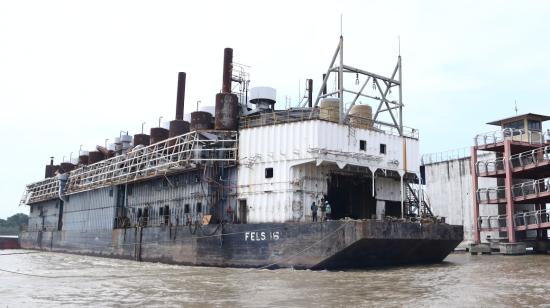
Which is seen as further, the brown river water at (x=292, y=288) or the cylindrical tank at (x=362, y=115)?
the cylindrical tank at (x=362, y=115)

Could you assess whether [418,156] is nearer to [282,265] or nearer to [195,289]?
[282,265]

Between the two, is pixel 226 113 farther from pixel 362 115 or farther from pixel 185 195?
pixel 362 115

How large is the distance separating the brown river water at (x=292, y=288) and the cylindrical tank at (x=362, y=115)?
28.6ft

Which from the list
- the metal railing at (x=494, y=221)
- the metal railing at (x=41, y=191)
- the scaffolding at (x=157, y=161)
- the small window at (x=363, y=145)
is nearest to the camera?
the small window at (x=363, y=145)

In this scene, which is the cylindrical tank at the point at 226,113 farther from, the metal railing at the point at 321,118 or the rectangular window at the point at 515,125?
the rectangular window at the point at 515,125

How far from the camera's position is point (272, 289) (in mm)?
16062

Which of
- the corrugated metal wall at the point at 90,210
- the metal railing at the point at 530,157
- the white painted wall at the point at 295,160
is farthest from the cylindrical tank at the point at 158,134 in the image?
the metal railing at the point at 530,157

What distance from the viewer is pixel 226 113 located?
27734 millimetres

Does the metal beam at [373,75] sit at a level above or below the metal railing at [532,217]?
above

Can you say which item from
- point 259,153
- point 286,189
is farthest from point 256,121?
point 286,189

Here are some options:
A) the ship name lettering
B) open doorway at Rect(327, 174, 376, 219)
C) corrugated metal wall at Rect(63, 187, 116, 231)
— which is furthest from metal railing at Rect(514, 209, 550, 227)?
corrugated metal wall at Rect(63, 187, 116, 231)

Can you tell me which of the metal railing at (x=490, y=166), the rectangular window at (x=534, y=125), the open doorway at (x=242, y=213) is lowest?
the open doorway at (x=242, y=213)

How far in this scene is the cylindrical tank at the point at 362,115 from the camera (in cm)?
2786

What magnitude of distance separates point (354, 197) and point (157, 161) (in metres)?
12.9
